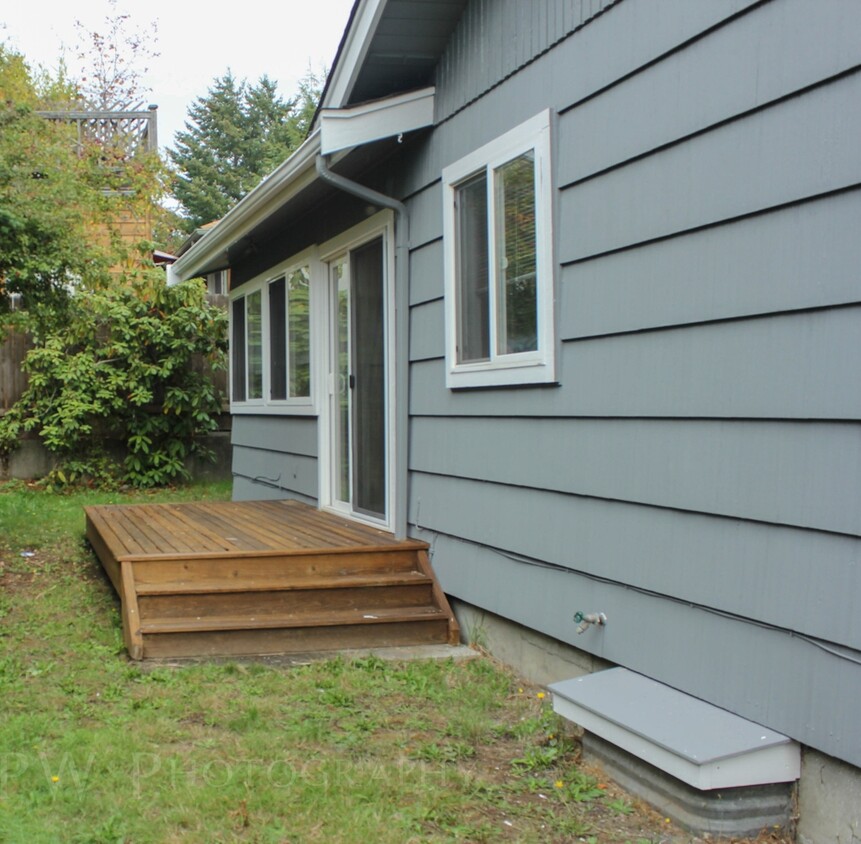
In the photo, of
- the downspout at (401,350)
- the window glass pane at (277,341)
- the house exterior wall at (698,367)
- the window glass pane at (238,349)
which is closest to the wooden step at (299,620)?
the house exterior wall at (698,367)

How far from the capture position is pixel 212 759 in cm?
338

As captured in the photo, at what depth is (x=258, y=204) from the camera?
6695mm

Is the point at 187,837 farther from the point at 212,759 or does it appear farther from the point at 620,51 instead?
the point at 620,51

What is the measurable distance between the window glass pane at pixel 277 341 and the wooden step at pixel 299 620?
3651mm

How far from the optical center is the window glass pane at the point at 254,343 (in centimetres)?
909

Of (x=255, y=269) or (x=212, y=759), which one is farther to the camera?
(x=255, y=269)

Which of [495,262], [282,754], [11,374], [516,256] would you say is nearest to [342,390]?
[495,262]

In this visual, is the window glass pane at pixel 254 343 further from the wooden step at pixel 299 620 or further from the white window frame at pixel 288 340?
the wooden step at pixel 299 620

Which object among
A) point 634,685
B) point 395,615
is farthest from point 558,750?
point 395,615

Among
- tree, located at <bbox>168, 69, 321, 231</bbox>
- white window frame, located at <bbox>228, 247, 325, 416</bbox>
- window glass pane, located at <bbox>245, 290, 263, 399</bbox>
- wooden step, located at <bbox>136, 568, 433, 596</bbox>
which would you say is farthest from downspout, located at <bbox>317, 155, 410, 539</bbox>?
tree, located at <bbox>168, 69, 321, 231</bbox>

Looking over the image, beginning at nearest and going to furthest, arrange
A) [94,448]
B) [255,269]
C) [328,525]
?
[328,525]
[255,269]
[94,448]

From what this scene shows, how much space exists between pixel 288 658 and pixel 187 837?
1.85 metres

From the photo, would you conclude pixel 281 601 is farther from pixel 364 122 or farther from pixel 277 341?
pixel 277 341

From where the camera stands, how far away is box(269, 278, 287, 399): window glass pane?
27.4ft
